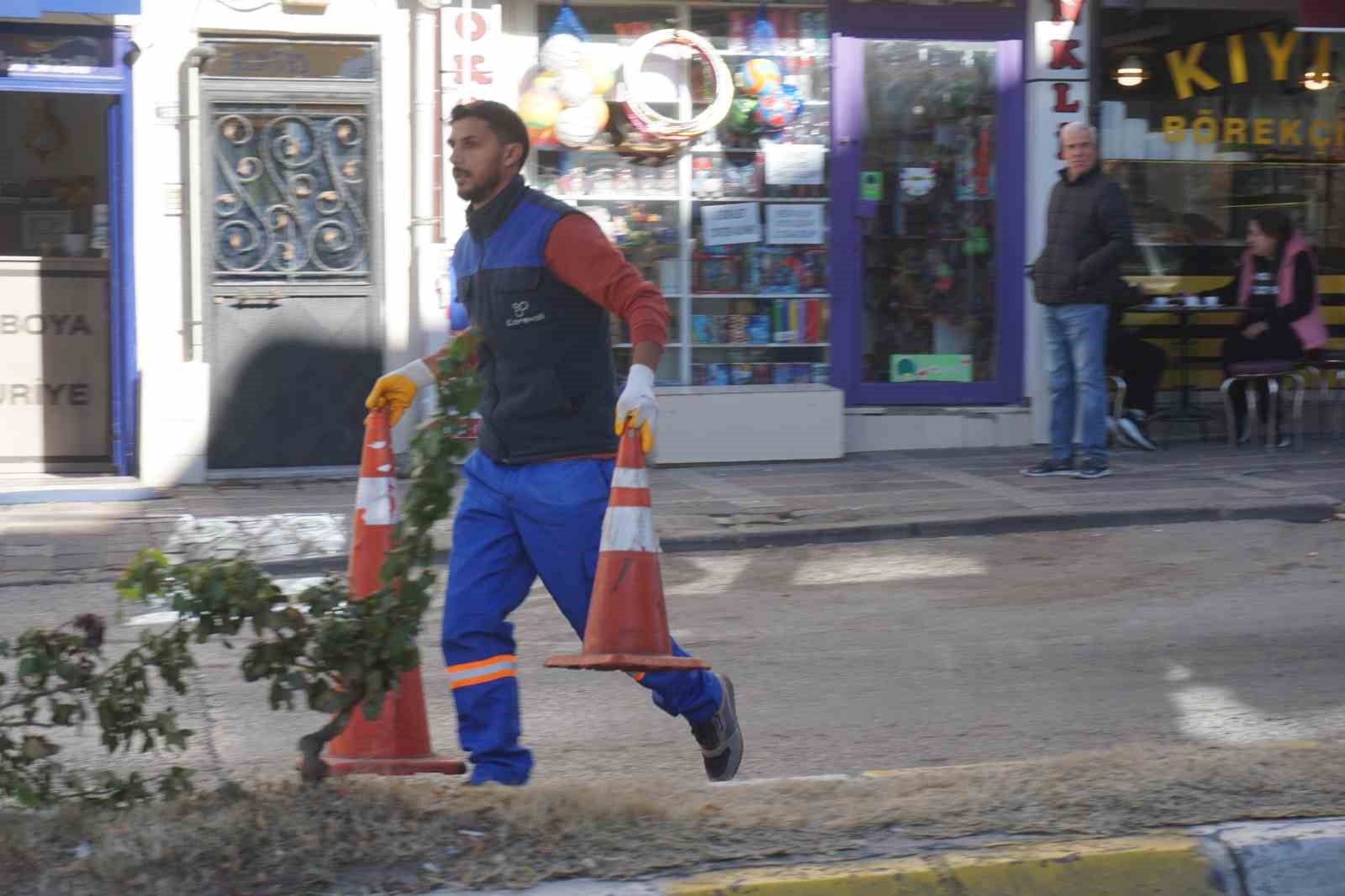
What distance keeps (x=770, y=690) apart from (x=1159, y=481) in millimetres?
4979

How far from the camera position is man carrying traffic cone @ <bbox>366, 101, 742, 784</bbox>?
4.33 metres

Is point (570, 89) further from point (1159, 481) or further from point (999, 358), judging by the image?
point (1159, 481)

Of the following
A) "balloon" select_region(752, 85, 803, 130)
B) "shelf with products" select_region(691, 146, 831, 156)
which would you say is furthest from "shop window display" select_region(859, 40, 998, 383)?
"shelf with products" select_region(691, 146, 831, 156)

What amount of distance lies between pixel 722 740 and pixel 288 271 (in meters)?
7.09

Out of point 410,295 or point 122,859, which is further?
point 410,295

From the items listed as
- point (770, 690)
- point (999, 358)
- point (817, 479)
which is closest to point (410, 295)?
point (817, 479)

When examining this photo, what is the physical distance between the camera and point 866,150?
1194cm

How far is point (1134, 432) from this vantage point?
39.2 feet

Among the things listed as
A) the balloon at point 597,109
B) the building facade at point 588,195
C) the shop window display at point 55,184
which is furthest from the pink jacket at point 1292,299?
the shop window display at point 55,184

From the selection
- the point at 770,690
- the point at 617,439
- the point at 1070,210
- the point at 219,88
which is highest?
the point at 219,88

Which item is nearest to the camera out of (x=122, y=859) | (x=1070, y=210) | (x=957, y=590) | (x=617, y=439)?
(x=122, y=859)

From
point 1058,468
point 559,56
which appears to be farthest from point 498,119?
point 559,56

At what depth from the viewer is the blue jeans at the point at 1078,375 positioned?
1023 centimetres

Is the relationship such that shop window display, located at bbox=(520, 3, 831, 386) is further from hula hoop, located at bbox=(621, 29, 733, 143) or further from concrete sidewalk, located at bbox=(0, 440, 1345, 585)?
concrete sidewalk, located at bbox=(0, 440, 1345, 585)
